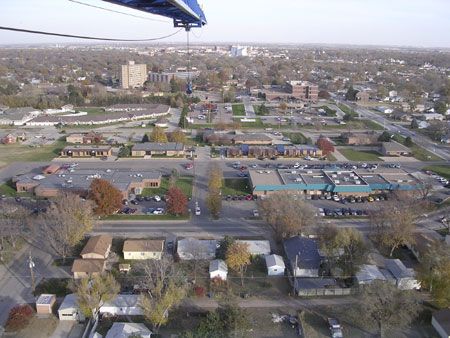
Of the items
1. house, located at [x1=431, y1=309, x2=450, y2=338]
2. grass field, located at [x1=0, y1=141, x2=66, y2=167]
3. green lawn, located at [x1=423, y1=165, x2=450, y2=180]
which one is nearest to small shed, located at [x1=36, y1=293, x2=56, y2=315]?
house, located at [x1=431, y1=309, x2=450, y2=338]

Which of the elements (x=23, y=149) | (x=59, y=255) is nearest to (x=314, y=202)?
(x=59, y=255)

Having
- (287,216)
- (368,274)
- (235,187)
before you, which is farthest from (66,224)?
(368,274)

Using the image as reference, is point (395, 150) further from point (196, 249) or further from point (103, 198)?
point (103, 198)

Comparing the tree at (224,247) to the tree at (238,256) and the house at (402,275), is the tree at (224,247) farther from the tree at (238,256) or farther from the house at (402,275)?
the house at (402,275)

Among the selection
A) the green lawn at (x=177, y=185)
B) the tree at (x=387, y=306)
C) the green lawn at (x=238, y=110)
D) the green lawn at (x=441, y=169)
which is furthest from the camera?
the green lawn at (x=238, y=110)

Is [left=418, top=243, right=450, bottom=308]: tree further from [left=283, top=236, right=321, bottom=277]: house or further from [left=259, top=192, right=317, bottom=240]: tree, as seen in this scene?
[left=259, top=192, right=317, bottom=240]: tree

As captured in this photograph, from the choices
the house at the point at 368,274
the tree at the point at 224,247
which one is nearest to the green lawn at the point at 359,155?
the house at the point at 368,274

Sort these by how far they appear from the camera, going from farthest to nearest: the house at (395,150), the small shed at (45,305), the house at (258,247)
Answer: the house at (395,150) → the house at (258,247) → the small shed at (45,305)
